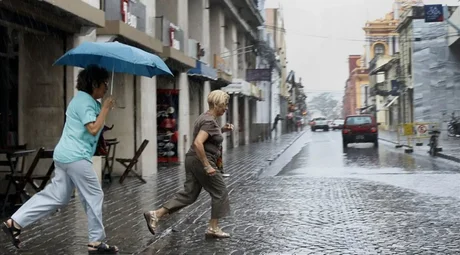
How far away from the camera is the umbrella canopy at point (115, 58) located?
6871 millimetres

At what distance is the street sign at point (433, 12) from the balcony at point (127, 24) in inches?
640

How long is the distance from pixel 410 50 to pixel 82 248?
47118mm

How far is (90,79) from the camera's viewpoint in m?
6.02

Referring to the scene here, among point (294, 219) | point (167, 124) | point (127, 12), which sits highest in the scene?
point (127, 12)

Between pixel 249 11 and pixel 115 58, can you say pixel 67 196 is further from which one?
pixel 249 11

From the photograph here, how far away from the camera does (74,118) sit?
231 inches

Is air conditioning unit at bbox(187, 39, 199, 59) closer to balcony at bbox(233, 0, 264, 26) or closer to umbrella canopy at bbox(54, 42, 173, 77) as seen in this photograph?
balcony at bbox(233, 0, 264, 26)

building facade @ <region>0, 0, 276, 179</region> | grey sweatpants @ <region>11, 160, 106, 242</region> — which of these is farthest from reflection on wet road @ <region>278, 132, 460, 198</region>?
grey sweatpants @ <region>11, 160, 106, 242</region>

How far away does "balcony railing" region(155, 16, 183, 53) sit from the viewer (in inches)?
615

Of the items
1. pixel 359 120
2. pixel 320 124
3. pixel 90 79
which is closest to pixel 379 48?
pixel 320 124

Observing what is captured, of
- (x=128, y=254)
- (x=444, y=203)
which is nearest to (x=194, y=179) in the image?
(x=128, y=254)

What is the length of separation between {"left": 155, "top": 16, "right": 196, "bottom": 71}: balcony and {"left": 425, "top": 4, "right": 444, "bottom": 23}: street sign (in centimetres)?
1299

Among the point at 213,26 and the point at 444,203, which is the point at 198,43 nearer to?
the point at 213,26

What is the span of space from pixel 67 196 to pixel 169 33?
35.8 feet
